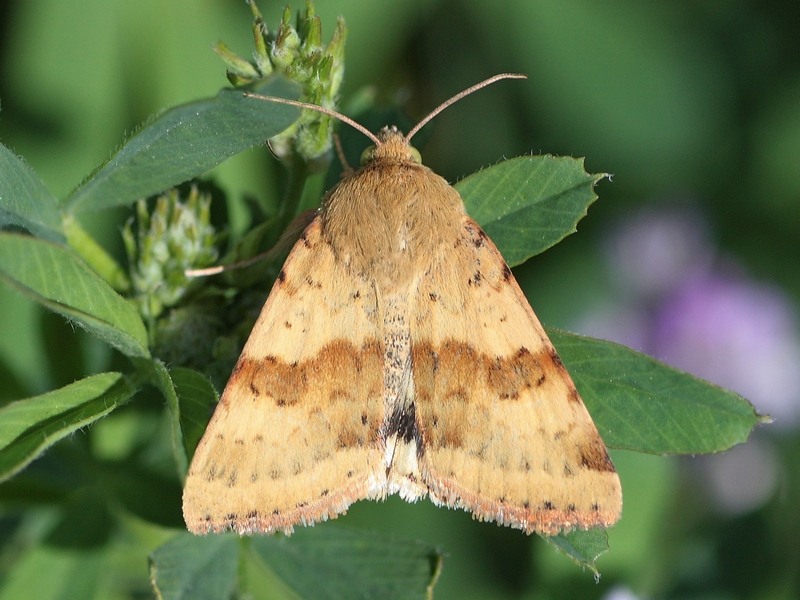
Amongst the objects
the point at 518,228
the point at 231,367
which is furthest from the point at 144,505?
the point at 518,228

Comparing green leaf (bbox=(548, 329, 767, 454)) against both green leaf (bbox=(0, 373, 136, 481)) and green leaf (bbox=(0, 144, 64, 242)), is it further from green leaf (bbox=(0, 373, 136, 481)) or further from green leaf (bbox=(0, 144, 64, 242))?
green leaf (bbox=(0, 144, 64, 242))

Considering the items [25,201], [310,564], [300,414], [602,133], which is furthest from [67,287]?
[602,133]

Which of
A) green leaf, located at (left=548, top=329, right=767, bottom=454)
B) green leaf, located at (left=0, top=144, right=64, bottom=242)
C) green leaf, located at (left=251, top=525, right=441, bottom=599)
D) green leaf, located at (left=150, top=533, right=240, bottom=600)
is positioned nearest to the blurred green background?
green leaf, located at (left=251, top=525, right=441, bottom=599)

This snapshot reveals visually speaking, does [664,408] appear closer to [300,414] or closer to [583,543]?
[583,543]

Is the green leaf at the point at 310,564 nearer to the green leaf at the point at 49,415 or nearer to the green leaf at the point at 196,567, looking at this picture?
the green leaf at the point at 196,567

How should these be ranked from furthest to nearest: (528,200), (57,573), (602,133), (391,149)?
(602,133), (57,573), (391,149), (528,200)

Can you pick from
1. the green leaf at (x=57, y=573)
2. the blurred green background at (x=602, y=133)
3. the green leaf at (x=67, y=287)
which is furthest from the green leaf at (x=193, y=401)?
the blurred green background at (x=602, y=133)
